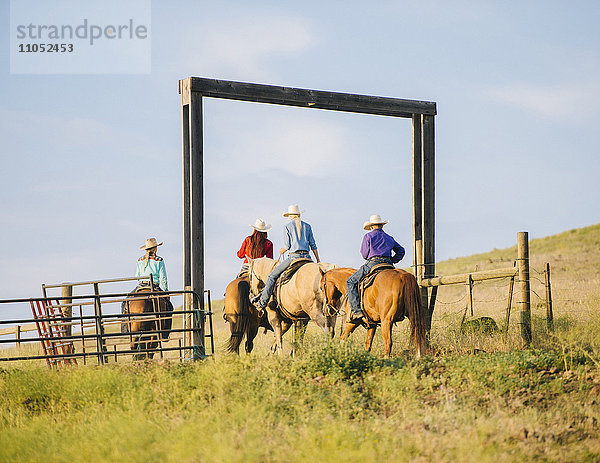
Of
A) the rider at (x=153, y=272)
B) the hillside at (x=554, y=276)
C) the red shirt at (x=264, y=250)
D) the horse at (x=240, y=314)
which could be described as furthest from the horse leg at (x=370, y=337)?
the rider at (x=153, y=272)

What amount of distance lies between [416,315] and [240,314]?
421cm

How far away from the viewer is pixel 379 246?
1289 cm

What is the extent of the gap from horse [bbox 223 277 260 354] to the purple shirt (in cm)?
297

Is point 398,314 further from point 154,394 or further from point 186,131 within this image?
point 186,131

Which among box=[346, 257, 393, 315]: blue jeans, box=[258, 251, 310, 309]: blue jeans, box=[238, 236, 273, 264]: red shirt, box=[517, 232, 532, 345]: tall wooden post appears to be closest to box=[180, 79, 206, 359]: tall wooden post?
box=[258, 251, 310, 309]: blue jeans

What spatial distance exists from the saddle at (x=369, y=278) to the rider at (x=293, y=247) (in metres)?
1.74

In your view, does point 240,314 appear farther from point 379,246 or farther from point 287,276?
point 379,246

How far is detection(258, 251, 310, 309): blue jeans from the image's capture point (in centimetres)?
1399

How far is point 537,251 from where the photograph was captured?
1811 inches

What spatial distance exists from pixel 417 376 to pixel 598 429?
2.79 metres

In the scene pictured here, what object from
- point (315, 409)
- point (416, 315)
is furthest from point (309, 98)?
point (315, 409)

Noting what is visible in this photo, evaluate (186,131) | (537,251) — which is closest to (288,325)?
(186,131)

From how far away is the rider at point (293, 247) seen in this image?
14016mm

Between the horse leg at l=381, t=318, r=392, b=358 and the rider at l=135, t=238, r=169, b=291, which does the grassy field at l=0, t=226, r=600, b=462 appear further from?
the rider at l=135, t=238, r=169, b=291
